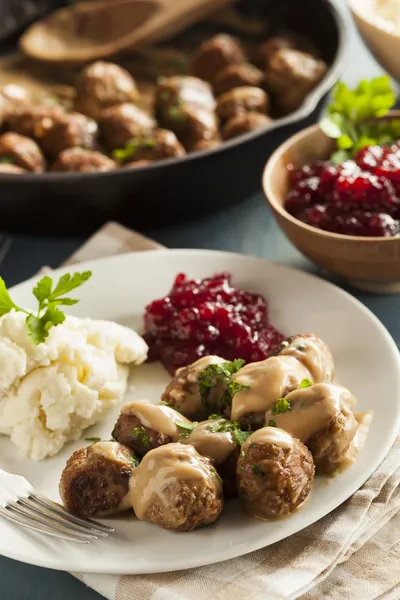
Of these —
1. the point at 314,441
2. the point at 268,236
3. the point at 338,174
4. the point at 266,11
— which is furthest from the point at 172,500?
the point at 266,11

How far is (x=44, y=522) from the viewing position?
2.72 meters

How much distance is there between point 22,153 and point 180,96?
94 cm

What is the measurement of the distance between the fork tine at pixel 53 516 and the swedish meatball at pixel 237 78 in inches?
121

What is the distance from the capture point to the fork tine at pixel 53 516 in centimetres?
270

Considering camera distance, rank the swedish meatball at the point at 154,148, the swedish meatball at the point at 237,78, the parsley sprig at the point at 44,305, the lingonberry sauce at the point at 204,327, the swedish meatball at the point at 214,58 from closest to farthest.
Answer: the parsley sprig at the point at 44,305, the lingonberry sauce at the point at 204,327, the swedish meatball at the point at 154,148, the swedish meatball at the point at 237,78, the swedish meatball at the point at 214,58

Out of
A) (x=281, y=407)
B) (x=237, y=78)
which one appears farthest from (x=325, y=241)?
(x=237, y=78)

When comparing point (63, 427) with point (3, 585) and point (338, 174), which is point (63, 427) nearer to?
point (3, 585)

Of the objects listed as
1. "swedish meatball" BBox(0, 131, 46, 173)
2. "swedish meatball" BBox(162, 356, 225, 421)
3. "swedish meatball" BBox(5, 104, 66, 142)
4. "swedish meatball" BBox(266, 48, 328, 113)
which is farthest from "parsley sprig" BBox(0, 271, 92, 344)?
"swedish meatball" BBox(266, 48, 328, 113)

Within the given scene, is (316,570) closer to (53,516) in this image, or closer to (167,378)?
(53,516)

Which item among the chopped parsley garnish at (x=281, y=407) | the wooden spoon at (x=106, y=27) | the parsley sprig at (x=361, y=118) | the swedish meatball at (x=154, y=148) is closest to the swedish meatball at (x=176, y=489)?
the chopped parsley garnish at (x=281, y=407)

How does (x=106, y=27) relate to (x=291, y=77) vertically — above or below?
below

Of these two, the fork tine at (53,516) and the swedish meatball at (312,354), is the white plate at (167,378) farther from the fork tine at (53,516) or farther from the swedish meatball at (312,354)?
the swedish meatball at (312,354)

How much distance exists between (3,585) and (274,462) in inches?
38.2

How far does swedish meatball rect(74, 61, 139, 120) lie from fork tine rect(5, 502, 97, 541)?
2.76 metres
